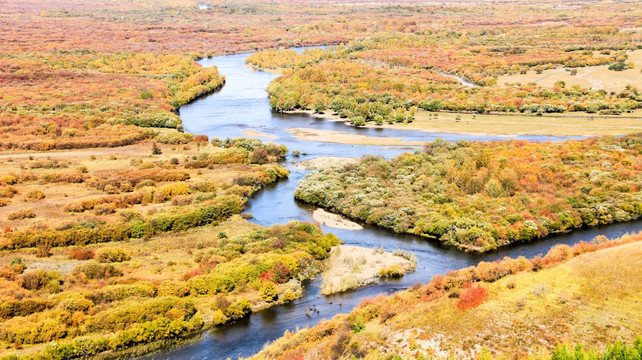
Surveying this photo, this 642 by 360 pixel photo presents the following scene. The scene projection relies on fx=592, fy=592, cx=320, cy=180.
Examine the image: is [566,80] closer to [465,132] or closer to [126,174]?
[465,132]

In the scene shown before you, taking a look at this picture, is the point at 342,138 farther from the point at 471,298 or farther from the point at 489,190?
the point at 471,298

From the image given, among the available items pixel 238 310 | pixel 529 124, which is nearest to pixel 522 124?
pixel 529 124

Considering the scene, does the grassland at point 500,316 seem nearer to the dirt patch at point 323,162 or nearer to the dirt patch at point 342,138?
the dirt patch at point 323,162

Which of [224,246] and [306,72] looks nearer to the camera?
[224,246]

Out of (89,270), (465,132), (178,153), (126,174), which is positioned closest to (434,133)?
(465,132)

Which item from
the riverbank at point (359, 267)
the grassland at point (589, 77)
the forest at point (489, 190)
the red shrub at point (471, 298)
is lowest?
the riverbank at point (359, 267)

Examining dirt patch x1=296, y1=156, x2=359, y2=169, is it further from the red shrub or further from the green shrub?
the red shrub

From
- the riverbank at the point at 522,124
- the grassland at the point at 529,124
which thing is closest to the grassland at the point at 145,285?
the riverbank at the point at 522,124
